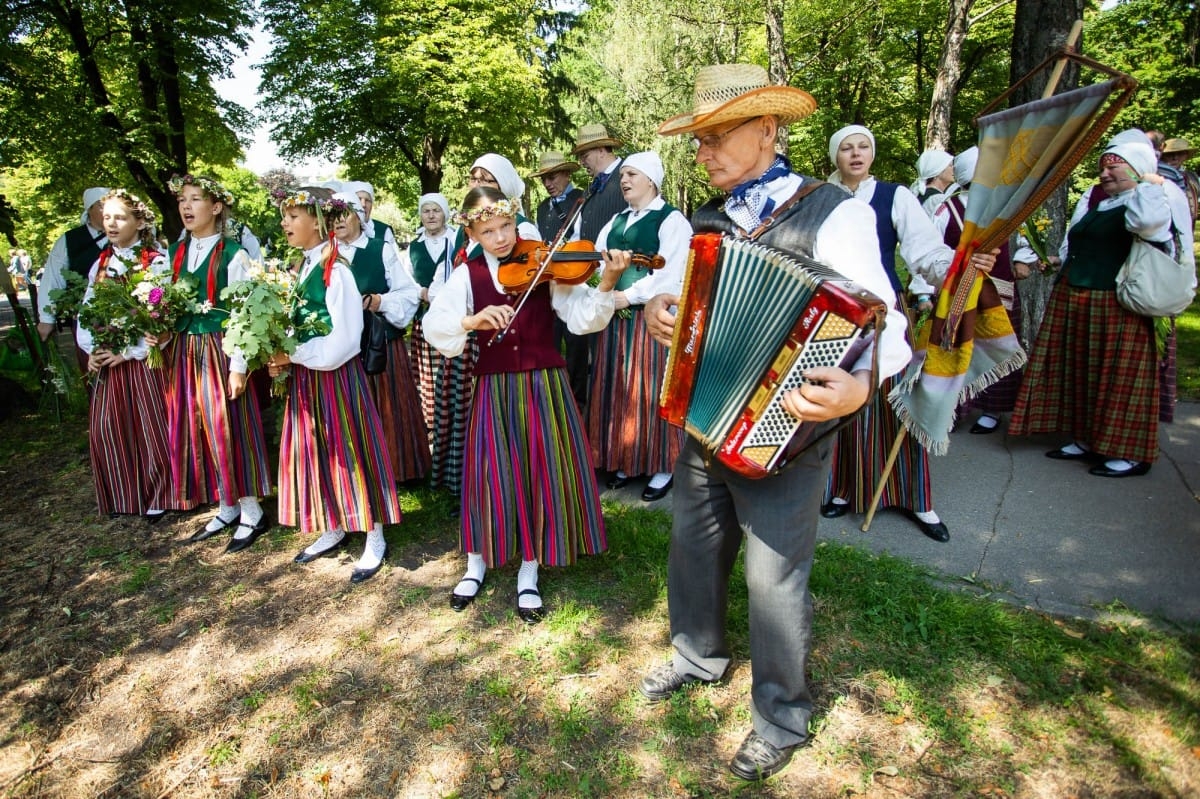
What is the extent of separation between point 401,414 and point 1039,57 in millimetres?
5479

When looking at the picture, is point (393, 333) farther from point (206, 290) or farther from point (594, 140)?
point (594, 140)

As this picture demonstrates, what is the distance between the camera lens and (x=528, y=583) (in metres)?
3.30

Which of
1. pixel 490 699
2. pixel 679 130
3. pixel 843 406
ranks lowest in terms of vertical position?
pixel 490 699

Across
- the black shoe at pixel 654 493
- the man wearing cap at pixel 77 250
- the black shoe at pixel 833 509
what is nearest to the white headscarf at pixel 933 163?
the black shoe at pixel 833 509

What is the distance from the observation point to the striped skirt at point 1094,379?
421 cm

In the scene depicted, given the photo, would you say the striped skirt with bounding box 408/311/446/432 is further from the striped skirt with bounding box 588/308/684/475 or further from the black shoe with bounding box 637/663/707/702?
the black shoe with bounding box 637/663/707/702

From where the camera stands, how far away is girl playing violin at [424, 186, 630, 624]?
9.83 ft

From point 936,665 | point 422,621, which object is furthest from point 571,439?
point 936,665

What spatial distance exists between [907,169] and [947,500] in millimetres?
19564

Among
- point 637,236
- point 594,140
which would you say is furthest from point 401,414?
point 594,140

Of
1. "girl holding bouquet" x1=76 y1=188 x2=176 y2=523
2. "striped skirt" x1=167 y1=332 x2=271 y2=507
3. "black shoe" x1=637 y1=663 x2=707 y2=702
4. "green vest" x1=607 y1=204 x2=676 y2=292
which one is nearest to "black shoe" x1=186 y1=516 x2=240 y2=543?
"striped skirt" x1=167 y1=332 x2=271 y2=507

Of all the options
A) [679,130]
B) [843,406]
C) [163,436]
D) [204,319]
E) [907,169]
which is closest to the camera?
[843,406]

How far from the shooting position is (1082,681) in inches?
102

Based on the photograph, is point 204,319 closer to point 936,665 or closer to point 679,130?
point 679,130
